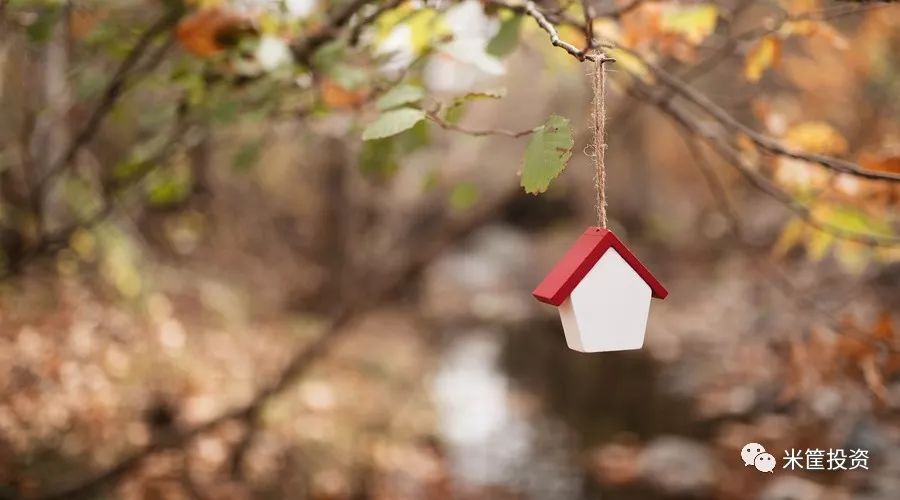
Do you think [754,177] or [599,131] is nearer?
[599,131]

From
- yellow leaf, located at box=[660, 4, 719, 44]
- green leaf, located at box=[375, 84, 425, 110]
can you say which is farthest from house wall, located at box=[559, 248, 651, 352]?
yellow leaf, located at box=[660, 4, 719, 44]

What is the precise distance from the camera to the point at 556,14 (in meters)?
1.68

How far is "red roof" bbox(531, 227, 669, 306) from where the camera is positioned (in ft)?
4.00

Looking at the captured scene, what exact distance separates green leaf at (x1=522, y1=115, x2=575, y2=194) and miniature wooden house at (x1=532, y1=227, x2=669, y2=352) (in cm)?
17

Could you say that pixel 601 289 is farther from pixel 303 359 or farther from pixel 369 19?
pixel 303 359

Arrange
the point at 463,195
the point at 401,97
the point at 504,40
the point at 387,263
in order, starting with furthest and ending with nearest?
the point at 387,263 → the point at 463,195 → the point at 504,40 → the point at 401,97

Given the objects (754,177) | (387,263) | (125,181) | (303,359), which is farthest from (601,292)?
(387,263)

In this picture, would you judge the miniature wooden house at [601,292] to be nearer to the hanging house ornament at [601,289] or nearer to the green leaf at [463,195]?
the hanging house ornament at [601,289]

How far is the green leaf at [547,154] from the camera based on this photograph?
1.14 m

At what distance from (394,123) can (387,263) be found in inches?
162

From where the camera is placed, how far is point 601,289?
125 centimetres

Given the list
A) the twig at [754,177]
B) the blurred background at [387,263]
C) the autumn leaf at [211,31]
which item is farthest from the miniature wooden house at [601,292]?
the autumn leaf at [211,31]

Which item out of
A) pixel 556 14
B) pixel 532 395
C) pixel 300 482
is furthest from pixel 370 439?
pixel 556 14

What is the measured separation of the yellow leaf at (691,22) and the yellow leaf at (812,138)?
471 mm
